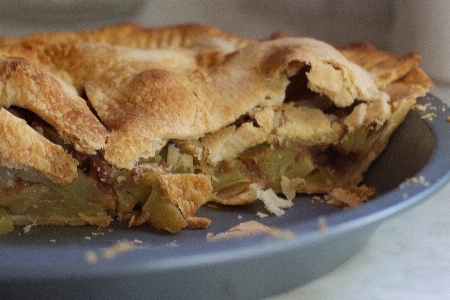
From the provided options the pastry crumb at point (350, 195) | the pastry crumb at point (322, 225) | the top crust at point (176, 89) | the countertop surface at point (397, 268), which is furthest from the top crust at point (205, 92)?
the pastry crumb at point (322, 225)

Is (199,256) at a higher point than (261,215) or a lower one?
higher

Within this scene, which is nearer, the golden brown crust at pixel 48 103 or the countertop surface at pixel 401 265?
the countertop surface at pixel 401 265

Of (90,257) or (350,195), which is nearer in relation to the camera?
(90,257)

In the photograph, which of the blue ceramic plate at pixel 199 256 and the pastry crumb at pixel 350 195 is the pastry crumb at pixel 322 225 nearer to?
the blue ceramic plate at pixel 199 256

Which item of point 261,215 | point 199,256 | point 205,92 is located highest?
point 205,92

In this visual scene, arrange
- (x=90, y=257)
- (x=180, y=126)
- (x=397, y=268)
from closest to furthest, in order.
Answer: (x=90, y=257) < (x=397, y=268) < (x=180, y=126)

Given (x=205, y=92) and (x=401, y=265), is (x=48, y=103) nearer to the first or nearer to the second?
(x=205, y=92)

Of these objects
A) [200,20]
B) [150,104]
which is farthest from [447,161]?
[200,20]

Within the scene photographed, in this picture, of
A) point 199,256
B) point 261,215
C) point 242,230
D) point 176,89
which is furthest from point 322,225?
point 176,89
